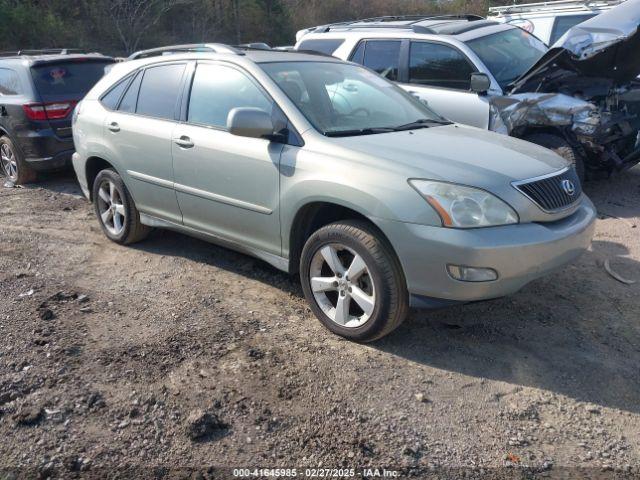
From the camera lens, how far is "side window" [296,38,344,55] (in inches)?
310

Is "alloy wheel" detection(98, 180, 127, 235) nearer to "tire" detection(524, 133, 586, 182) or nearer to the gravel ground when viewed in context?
the gravel ground

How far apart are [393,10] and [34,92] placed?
3018 centimetres

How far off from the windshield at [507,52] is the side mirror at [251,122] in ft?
12.8

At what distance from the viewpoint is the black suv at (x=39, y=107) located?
295 inches

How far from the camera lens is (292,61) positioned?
454 cm

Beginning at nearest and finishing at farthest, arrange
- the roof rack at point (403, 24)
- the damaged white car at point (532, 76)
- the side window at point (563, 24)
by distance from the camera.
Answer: the damaged white car at point (532, 76)
the roof rack at point (403, 24)
the side window at point (563, 24)

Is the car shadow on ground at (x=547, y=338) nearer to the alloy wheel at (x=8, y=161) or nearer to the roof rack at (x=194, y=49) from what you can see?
the roof rack at (x=194, y=49)

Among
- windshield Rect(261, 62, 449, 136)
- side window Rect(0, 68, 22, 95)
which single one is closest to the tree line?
side window Rect(0, 68, 22, 95)

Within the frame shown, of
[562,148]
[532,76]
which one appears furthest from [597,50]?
[562,148]

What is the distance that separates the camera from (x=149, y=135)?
4832 millimetres

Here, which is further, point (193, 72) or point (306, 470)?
point (193, 72)

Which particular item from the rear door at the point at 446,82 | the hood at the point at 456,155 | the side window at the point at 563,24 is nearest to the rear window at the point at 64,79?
the rear door at the point at 446,82

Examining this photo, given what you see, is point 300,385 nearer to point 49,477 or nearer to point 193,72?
point 49,477

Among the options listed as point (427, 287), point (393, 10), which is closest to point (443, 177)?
point (427, 287)
